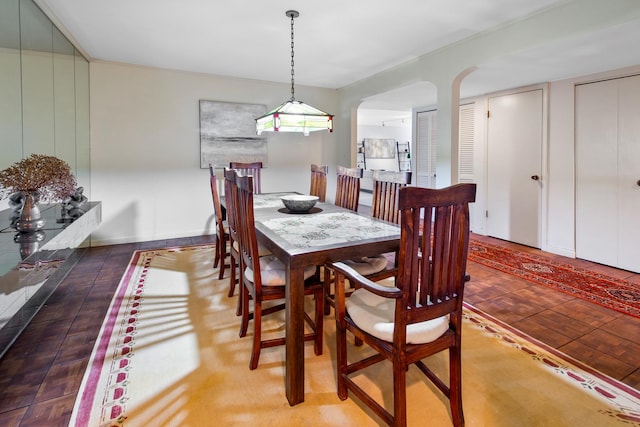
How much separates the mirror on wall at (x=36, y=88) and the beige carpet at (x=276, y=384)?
1515mm

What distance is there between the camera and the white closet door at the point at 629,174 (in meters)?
3.45

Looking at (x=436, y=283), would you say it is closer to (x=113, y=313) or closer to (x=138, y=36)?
(x=113, y=313)

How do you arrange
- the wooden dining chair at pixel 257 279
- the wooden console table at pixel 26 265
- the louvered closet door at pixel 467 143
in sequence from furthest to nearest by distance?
the louvered closet door at pixel 467 143
the wooden dining chair at pixel 257 279
the wooden console table at pixel 26 265

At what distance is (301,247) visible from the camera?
5.47 feet

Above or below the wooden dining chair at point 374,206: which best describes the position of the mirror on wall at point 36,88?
above

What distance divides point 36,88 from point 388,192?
294cm

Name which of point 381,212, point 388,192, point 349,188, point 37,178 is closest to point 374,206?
point 381,212

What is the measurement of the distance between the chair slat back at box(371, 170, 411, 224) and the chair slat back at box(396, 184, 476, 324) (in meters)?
1.07

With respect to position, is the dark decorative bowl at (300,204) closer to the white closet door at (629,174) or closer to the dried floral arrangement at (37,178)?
the dried floral arrangement at (37,178)

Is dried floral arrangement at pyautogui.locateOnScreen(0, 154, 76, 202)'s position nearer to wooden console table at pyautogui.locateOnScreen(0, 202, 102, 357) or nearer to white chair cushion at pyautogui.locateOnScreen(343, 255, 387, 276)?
wooden console table at pyautogui.locateOnScreen(0, 202, 102, 357)

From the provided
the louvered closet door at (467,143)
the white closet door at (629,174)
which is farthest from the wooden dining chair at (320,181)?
the white closet door at (629,174)

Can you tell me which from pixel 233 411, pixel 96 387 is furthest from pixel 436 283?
pixel 96 387

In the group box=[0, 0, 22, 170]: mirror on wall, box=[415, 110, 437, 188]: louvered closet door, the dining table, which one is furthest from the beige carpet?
box=[415, 110, 437, 188]: louvered closet door

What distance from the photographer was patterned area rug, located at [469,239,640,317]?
2.74 m
